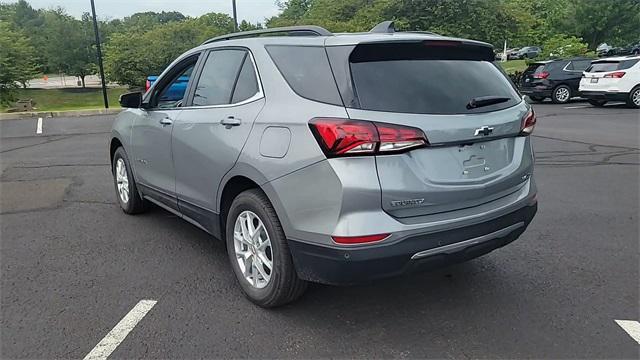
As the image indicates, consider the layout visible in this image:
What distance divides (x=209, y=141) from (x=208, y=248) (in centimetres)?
126

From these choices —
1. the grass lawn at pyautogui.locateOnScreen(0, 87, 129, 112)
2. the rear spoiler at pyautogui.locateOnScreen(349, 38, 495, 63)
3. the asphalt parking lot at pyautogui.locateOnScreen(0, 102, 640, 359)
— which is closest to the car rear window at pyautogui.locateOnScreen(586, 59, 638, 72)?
the asphalt parking lot at pyautogui.locateOnScreen(0, 102, 640, 359)

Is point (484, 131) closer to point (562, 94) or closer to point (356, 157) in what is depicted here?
point (356, 157)

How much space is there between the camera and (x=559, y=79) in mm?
18016

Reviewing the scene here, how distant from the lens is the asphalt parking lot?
2.91 meters

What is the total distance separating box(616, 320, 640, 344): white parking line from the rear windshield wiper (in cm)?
154

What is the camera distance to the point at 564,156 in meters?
8.43

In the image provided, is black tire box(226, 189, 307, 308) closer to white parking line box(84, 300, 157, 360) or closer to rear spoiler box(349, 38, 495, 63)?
white parking line box(84, 300, 157, 360)

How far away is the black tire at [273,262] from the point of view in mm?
2994

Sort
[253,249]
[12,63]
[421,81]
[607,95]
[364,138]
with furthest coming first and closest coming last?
[12,63] < [607,95] < [253,249] < [421,81] < [364,138]

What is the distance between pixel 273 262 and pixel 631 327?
2.19 metres

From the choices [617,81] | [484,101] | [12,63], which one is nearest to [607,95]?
[617,81]

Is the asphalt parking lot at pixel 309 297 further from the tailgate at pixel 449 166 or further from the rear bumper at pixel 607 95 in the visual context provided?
the rear bumper at pixel 607 95

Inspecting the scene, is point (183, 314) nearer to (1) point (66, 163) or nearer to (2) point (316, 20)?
(1) point (66, 163)

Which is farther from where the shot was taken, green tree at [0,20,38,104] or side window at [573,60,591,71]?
green tree at [0,20,38,104]
